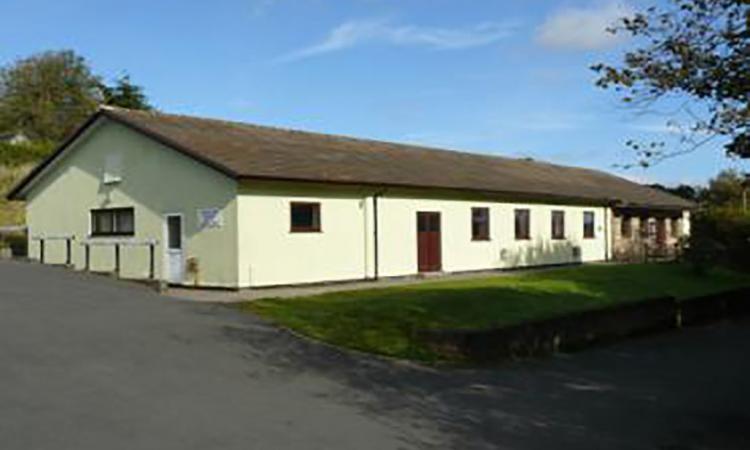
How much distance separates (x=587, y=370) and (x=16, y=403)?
9.29 meters

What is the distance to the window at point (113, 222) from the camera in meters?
28.8

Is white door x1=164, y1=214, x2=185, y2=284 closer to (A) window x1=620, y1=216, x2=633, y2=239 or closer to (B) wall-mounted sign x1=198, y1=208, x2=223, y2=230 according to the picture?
(B) wall-mounted sign x1=198, y1=208, x2=223, y2=230

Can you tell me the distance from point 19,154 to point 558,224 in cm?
A: 2690

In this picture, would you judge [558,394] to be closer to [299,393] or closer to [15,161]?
[299,393]

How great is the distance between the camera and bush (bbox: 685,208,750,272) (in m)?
36.2

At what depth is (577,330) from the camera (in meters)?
19.4

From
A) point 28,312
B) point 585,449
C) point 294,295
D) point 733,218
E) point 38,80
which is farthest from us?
point 38,80

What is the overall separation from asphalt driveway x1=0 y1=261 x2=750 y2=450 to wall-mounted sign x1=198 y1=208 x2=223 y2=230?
6401mm

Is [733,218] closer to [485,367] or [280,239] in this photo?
[280,239]

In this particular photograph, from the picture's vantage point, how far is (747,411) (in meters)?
12.8

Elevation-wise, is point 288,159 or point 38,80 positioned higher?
point 38,80

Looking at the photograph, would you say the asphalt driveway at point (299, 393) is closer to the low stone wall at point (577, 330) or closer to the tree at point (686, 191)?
the low stone wall at point (577, 330)

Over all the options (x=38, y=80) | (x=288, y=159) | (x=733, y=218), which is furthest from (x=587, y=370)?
(x=38, y=80)

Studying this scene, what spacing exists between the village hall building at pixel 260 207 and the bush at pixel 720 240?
5.62 metres
